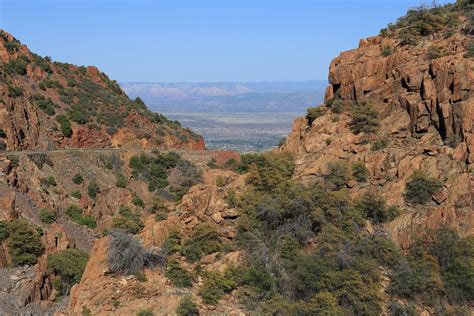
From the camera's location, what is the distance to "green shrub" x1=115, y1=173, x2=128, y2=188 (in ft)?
188

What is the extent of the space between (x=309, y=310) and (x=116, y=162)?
41822 millimetres

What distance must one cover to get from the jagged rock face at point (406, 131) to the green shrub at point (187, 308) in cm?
984

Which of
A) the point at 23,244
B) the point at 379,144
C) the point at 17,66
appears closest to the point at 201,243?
the point at 379,144

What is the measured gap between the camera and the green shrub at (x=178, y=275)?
25266 millimetres

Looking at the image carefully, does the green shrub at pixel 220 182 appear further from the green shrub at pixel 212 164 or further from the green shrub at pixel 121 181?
the green shrub at pixel 212 164

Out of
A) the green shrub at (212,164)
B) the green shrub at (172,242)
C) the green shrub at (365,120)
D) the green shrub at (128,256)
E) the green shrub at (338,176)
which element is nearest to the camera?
the green shrub at (128,256)

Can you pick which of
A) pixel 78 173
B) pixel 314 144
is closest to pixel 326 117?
pixel 314 144

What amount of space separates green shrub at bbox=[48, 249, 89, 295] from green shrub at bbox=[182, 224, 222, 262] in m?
12.0

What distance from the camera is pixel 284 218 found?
28375 mm

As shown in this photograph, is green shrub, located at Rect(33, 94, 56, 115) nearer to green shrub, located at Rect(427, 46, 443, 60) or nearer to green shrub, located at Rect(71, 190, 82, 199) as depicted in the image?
green shrub, located at Rect(71, 190, 82, 199)

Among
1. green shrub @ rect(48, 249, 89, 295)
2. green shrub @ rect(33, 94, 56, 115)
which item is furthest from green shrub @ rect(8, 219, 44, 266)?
green shrub @ rect(33, 94, 56, 115)

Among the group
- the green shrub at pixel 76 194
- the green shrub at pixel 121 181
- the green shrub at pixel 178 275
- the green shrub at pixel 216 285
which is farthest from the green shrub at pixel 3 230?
the green shrub at pixel 216 285

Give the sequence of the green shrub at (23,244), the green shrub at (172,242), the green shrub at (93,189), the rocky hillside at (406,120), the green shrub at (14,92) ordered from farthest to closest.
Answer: the green shrub at (14,92), the green shrub at (93,189), the green shrub at (23,244), the green shrub at (172,242), the rocky hillside at (406,120)

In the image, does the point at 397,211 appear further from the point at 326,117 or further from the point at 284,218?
the point at 326,117
